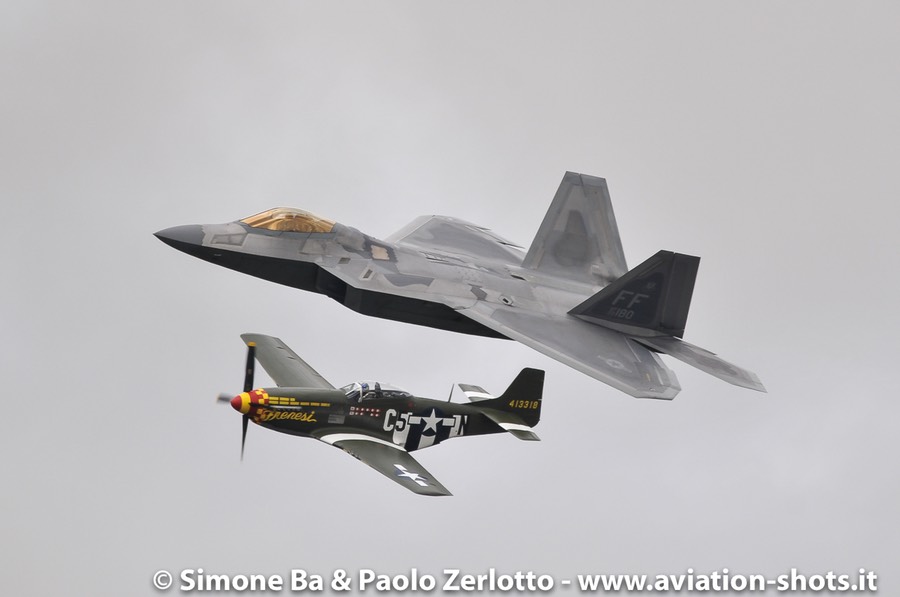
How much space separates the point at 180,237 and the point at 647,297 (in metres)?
12.7

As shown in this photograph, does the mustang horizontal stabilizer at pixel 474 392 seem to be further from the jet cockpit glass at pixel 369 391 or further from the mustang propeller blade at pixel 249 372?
the mustang propeller blade at pixel 249 372

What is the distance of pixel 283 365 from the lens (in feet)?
137

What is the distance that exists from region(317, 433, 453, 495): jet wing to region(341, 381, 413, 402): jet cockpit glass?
3.35 feet

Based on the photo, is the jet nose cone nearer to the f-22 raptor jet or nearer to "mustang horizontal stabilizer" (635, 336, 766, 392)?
the f-22 raptor jet

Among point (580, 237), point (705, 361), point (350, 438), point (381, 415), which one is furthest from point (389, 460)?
point (580, 237)

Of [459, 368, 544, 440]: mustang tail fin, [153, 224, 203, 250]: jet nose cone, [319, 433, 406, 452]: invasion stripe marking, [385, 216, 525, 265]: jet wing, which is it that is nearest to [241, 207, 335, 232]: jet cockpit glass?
[153, 224, 203, 250]: jet nose cone

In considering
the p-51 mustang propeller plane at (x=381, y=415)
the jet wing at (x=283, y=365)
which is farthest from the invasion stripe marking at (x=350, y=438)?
→ the jet wing at (x=283, y=365)

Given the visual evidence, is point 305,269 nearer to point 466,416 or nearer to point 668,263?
point 466,416

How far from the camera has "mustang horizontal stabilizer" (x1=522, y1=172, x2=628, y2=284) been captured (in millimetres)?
43312

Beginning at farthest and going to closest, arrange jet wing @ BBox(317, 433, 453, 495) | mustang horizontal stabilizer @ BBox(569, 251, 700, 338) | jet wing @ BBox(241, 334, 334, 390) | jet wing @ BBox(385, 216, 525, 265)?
jet wing @ BBox(385, 216, 525, 265) → jet wing @ BBox(241, 334, 334, 390) → mustang horizontal stabilizer @ BBox(569, 251, 700, 338) → jet wing @ BBox(317, 433, 453, 495)

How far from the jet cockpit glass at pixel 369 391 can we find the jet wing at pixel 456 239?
509cm

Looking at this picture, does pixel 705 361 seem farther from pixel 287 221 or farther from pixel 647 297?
pixel 287 221

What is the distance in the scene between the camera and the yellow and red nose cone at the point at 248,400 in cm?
3781

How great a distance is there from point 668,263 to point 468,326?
5.73 meters
